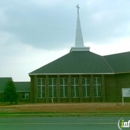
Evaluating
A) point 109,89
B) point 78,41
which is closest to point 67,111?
point 109,89

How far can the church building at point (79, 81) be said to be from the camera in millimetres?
50875

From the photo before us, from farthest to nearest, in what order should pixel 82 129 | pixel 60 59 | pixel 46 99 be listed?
pixel 60 59 → pixel 46 99 → pixel 82 129

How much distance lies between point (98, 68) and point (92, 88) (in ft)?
13.3

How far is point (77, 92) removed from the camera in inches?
2037

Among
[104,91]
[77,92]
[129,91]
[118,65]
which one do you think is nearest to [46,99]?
[77,92]

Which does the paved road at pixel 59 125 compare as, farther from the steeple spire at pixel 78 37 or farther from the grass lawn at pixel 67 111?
the steeple spire at pixel 78 37

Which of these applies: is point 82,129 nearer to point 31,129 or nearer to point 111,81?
point 31,129

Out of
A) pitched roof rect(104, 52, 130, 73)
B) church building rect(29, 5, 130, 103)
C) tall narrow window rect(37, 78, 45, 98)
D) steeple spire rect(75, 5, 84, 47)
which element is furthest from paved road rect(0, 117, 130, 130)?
steeple spire rect(75, 5, 84, 47)

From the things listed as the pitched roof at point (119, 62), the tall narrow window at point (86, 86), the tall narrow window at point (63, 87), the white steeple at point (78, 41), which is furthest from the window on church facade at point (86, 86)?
the white steeple at point (78, 41)

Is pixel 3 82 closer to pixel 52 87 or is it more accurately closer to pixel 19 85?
pixel 19 85

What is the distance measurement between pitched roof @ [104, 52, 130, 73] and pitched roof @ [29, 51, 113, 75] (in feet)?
3.95

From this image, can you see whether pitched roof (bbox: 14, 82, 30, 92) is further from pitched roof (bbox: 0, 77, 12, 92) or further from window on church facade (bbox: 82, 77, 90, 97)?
window on church facade (bbox: 82, 77, 90, 97)

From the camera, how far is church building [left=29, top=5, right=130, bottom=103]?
50875 millimetres

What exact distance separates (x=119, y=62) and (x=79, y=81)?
29.5 feet
